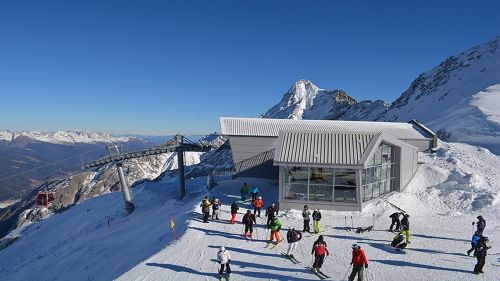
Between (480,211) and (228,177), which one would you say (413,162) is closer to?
(480,211)

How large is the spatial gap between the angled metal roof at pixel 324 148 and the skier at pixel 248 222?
5.43 meters

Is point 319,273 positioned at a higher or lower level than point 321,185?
lower

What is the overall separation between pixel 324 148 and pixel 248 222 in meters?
8.13

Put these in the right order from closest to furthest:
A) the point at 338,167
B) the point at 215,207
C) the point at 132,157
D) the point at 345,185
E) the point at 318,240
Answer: the point at 318,240
the point at 215,207
the point at 338,167
the point at 345,185
the point at 132,157

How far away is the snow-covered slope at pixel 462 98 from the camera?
5194cm

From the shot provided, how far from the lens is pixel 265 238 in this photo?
20312 millimetres

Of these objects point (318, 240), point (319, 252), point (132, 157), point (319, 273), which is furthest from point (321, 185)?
point (132, 157)

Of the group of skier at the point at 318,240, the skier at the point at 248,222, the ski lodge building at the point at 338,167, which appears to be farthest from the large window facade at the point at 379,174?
the skier at the point at 248,222

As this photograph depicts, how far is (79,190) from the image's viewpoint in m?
185

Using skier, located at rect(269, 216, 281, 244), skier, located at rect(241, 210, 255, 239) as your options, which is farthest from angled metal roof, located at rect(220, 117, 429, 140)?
skier, located at rect(269, 216, 281, 244)

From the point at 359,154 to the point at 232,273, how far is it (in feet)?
40.2

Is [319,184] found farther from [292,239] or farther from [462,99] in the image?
[462,99]

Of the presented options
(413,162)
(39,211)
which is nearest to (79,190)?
(39,211)

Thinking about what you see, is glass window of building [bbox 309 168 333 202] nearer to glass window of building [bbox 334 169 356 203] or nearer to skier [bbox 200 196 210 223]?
glass window of building [bbox 334 169 356 203]
